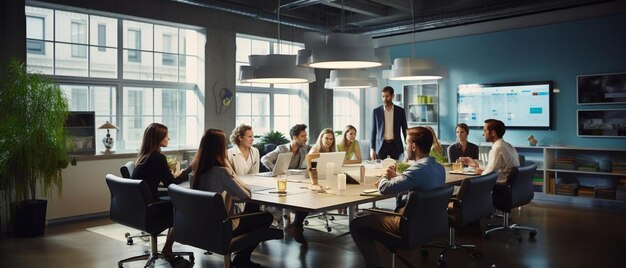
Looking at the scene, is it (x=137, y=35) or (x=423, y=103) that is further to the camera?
(x=423, y=103)

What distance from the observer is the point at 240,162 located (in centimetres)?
523

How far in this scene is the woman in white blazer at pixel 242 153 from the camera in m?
5.14

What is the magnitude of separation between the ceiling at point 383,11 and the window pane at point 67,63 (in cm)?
154

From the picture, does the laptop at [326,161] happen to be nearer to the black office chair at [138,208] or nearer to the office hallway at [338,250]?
the office hallway at [338,250]

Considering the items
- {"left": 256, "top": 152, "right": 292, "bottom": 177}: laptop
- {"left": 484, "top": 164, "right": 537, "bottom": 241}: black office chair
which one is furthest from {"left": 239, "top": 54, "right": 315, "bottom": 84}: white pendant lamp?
{"left": 484, "top": 164, "right": 537, "bottom": 241}: black office chair

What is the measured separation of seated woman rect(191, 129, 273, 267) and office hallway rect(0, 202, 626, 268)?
Result: 2.73ft

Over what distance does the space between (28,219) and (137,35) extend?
3.08 metres

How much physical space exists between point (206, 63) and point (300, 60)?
4.23m

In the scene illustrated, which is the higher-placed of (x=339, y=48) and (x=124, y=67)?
(x=124, y=67)

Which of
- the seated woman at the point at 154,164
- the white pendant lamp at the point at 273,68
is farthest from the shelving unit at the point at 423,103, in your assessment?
the seated woman at the point at 154,164

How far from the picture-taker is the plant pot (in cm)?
557

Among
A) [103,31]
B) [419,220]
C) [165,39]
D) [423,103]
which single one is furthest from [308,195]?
[423,103]

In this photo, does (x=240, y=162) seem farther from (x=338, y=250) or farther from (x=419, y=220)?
(x=419, y=220)

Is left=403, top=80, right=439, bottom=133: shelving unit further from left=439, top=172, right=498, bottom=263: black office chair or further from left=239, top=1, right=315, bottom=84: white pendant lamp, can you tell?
left=239, top=1, right=315, bottom=84: white pendant lamp
